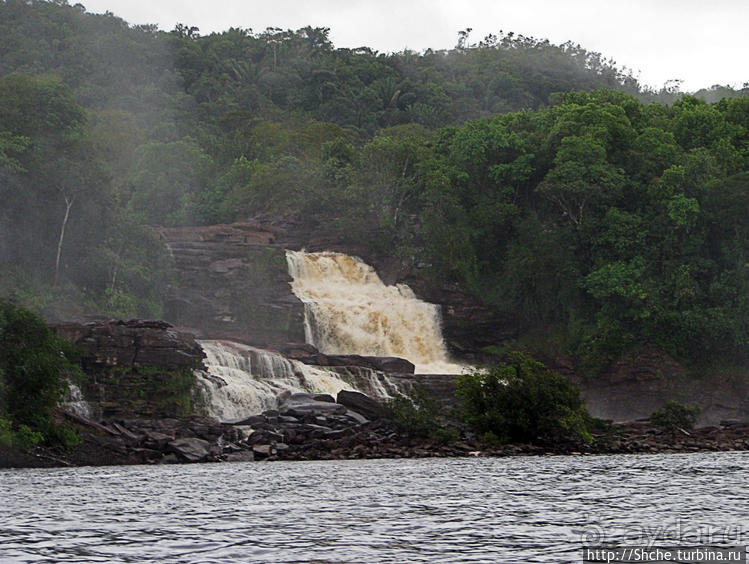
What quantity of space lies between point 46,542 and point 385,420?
31.3 metres

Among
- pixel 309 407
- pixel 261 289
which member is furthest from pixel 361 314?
pixel 309 407

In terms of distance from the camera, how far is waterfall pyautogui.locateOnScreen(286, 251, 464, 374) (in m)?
69.9

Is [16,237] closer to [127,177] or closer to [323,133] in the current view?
[127,177]

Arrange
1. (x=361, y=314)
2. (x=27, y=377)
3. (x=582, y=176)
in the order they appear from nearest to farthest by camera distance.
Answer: (x=27, y=377) < (x=361, y=314) < (x=582, y=176)

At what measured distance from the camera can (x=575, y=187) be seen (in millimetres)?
73688

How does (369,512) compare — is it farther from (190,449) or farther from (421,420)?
(421,420)

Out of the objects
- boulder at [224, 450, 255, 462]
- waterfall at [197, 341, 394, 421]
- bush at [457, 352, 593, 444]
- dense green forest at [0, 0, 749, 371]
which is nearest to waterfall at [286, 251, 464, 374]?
A: dense green forest at [0, 0, 749, 371]

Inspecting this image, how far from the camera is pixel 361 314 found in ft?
234

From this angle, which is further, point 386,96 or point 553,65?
point 553,65

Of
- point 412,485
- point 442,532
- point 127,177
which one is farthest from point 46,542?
point 127,177

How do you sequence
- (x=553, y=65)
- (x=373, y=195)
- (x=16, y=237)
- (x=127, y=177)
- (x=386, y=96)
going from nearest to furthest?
1. (x=16, y=237)
2. (x=373, y=195)
3. (x=127, y=177)
4. (x=386, y=96)
5. (x=553, y=65)

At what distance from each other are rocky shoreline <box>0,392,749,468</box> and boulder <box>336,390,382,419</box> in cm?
5

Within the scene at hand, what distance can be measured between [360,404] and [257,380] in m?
8.86

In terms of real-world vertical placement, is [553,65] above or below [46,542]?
above
